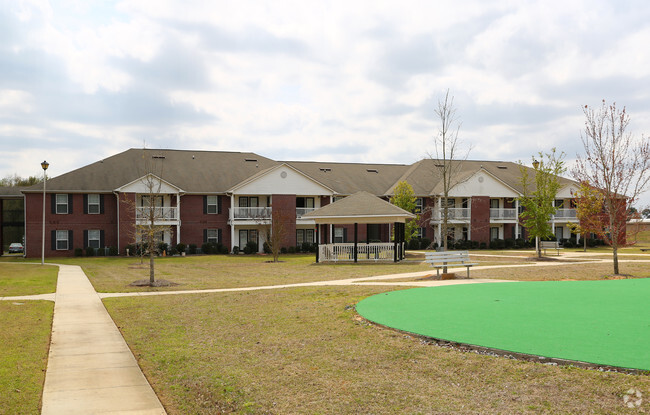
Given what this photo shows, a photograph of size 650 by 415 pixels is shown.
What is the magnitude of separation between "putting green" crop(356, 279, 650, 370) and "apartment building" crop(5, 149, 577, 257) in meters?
22.8

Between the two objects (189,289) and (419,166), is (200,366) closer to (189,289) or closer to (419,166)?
(189,289)

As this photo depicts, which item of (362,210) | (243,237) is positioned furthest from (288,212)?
(362,210)

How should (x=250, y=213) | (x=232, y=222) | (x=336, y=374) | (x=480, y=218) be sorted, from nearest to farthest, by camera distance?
(x=336, y=374)
(x=232, y=222)
(x=250, y=213)
(x=480, y=218)

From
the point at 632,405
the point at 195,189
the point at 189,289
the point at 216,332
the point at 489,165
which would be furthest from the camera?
the point at 489,165

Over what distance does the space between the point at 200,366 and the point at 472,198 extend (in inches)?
1753

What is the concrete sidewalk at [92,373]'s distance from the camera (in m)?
6.71

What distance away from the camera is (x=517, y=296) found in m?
14.0

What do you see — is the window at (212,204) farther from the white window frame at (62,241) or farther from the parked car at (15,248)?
the parked car at (15,248)

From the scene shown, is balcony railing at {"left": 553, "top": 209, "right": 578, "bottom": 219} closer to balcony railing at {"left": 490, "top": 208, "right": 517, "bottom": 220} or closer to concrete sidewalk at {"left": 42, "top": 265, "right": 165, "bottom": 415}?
balcony railing at {"left": 490, "top": 208, "right": 517, "bottom": 220}

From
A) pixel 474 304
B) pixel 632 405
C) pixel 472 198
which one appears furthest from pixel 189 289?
pixel 472 198

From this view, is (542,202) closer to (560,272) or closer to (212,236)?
(560,272)

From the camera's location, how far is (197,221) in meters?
45.0

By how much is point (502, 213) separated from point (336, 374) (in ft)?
152

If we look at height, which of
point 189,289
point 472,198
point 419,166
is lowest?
point 189,289
